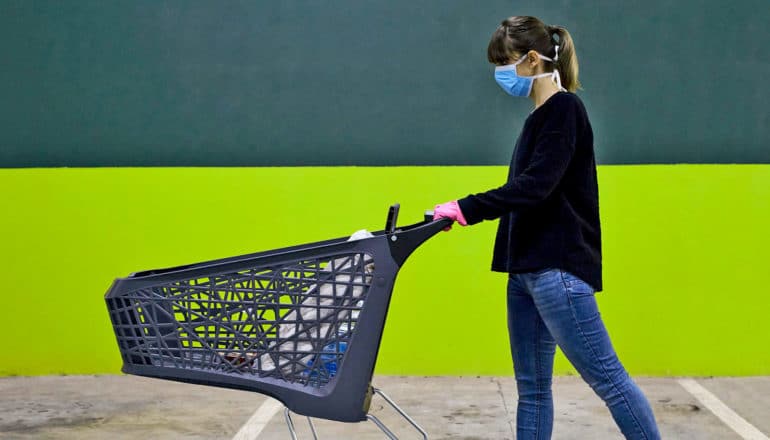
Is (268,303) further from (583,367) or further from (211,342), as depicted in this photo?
(583,367)

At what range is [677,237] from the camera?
5.97 meters

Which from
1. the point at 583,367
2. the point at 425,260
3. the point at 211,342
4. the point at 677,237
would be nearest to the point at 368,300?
the point at 211,342

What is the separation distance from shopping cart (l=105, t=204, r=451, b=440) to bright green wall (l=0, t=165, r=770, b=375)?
2.99 meters

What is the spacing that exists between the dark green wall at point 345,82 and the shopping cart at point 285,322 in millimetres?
3278


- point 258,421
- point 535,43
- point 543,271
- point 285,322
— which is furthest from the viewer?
point 258,421

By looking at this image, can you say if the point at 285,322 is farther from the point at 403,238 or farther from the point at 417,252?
the point at 417,252

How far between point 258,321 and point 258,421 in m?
2.23

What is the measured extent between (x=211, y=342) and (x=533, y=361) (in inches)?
43.3

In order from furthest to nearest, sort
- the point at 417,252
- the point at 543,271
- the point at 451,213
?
the point at 417,252
the point at 543,271
the point at 451,213

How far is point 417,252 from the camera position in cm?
597

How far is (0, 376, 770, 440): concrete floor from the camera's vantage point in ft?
15.8

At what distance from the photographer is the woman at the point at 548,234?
3.09m

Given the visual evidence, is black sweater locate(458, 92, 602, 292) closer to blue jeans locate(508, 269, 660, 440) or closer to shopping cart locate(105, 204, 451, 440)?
blue jeans locate(508, 269, 660, 440)

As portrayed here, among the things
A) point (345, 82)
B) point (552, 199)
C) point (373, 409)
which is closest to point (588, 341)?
point (552, 199)
